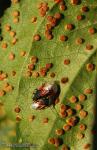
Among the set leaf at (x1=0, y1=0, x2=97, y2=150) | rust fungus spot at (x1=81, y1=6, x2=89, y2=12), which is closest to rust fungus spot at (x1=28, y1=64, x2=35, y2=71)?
leaf at (x1=0, y1=0, x2=97, y2=150)

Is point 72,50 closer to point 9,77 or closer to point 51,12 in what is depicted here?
point 51,12

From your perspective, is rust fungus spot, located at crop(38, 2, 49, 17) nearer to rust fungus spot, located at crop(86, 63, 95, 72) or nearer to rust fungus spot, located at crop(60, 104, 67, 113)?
rust fungus spot, located at crop(86, 63, 95, 72)

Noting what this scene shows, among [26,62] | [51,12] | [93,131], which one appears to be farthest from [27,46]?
[93,131]

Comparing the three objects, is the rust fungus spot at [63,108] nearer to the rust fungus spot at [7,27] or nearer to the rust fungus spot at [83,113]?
the rust fungus spot at [83,113]

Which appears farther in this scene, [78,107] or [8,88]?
[8,88]

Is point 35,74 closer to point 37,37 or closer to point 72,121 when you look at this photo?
point 37,37

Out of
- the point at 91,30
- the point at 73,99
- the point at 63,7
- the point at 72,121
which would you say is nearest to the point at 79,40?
the point at 91,30
